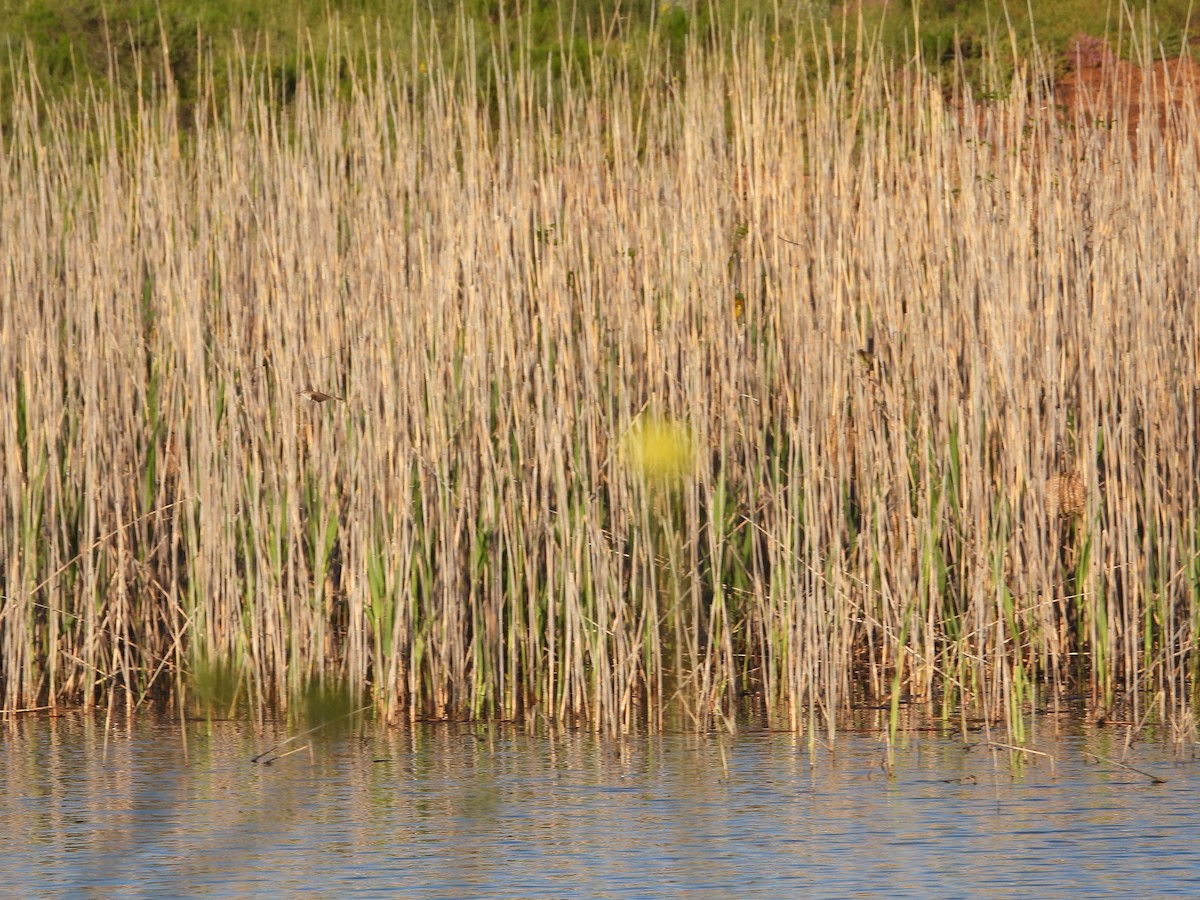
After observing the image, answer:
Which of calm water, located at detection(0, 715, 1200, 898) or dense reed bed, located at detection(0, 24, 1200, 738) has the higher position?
dense reed bed, located at detection(0, 24, 1200, 738)

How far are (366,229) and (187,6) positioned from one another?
993 cm

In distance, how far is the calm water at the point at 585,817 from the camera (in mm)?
2533

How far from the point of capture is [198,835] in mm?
2816

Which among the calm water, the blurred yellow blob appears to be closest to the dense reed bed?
the blurred yellow blob

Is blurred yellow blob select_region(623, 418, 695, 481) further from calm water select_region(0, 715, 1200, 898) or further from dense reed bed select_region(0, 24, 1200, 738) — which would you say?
calm water select_region(0, 715, 1200, 898)

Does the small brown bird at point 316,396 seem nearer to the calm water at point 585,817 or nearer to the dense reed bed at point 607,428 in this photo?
the dense reed bed at point 607,428

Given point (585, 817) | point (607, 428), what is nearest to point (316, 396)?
point (607, 428)

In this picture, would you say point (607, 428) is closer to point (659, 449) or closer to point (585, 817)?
point (659, 449)

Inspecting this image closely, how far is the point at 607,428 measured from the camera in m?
3.76

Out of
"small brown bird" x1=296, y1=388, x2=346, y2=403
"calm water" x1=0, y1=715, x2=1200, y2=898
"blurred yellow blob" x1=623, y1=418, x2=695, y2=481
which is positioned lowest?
"calm water" x1=0, y1=715, x2=1200, y2=898

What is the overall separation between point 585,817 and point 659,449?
40.4 inches

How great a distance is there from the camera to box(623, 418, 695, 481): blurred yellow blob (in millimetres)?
3580

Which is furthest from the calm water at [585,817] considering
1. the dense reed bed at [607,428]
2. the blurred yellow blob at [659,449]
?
the blurred yellow blob at [659,449]

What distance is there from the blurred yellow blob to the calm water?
49 cm
